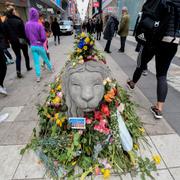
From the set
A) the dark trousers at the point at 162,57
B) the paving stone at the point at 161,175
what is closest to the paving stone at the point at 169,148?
the paving stone at the point at 161,175

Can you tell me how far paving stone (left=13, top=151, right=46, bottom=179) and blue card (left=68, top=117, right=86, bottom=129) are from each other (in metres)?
0.56

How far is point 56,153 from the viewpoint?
188 centimetres

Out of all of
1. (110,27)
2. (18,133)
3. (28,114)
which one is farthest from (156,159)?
(110,27)

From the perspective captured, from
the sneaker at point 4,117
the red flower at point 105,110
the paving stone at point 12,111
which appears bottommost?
the paving stone at point 12,111

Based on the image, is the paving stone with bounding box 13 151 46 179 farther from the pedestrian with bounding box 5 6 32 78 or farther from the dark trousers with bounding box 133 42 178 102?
the pedestrian with bounding box 5 6 32 78

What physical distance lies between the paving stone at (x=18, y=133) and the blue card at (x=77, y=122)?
2.71 ft

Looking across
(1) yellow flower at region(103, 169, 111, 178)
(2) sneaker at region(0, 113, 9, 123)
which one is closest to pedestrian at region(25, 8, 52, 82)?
(2) sneaker at region(0, 113, 9, 123)

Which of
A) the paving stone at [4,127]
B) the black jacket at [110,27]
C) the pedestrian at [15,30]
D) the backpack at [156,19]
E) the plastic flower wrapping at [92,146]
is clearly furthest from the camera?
the black jacket at [110,27]

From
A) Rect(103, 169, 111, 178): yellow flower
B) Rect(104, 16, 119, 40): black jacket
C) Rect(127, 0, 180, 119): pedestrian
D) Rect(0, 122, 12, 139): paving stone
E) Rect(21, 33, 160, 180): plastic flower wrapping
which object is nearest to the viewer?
Rect(103, 169, 111, 178): yellow flower

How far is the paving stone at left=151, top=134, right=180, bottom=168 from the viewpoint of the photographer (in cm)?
191

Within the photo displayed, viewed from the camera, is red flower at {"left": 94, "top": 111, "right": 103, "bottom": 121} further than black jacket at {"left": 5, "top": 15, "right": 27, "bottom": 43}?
No

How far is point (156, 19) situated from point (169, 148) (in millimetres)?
1609

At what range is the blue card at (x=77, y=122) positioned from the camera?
6.02 ft

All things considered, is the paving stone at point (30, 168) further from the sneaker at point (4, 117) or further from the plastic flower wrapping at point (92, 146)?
the sneaker at point (4, 117)
